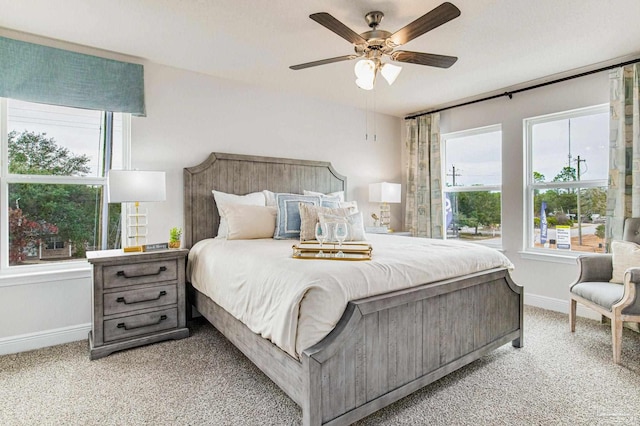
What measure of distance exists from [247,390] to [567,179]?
376 cm

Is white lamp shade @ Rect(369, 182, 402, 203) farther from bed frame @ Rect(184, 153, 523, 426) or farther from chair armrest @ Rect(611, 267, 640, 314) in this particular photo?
chair armrest @ Rect(611, 267, 640, 314)

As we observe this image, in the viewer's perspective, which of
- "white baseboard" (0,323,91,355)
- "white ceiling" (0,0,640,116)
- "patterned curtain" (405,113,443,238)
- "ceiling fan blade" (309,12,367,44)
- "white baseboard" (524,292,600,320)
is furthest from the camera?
"patterned curtain" (405,113,443,238)

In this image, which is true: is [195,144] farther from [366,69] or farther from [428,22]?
[428,22]

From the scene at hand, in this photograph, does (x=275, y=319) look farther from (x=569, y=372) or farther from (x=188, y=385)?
(x=569, y=372)

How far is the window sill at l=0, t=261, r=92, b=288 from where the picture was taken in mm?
2603

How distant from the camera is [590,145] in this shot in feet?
11.4

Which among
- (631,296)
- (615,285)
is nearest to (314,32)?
(631,296)

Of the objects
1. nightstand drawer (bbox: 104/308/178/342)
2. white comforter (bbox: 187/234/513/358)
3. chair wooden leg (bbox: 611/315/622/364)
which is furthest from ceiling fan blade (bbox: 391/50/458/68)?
nightstand drawer (bbox: 104/308/178/342)

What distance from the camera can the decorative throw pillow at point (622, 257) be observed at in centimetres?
263

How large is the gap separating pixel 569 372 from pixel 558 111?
8.70 feet

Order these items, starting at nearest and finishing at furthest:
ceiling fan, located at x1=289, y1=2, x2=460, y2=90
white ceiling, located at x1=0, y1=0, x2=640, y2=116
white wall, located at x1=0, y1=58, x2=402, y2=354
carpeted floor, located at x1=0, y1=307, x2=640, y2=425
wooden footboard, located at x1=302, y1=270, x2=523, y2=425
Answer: wooden footboard, located at x1=302, y1=270, x2=523, y2=425
carpeted floor, located at x1=0, y1=307, x2=640, y2=425
ceiling fan, located at x1=289, y1=2, x2=460, y2=90
white ceiling, located at x1=0, y1=0, x2=640, y2=116
white wall, located at x1=0, y1=58, x2=402, y2=354

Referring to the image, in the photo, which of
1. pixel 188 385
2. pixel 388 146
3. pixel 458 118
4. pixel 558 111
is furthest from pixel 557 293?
pixel 188 385

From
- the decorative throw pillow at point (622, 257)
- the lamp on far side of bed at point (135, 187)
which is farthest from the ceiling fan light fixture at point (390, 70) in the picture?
the decorative throw pillow at point (622, 257)

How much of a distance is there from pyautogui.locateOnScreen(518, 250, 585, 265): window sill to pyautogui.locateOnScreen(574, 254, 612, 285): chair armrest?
0.64 meters
